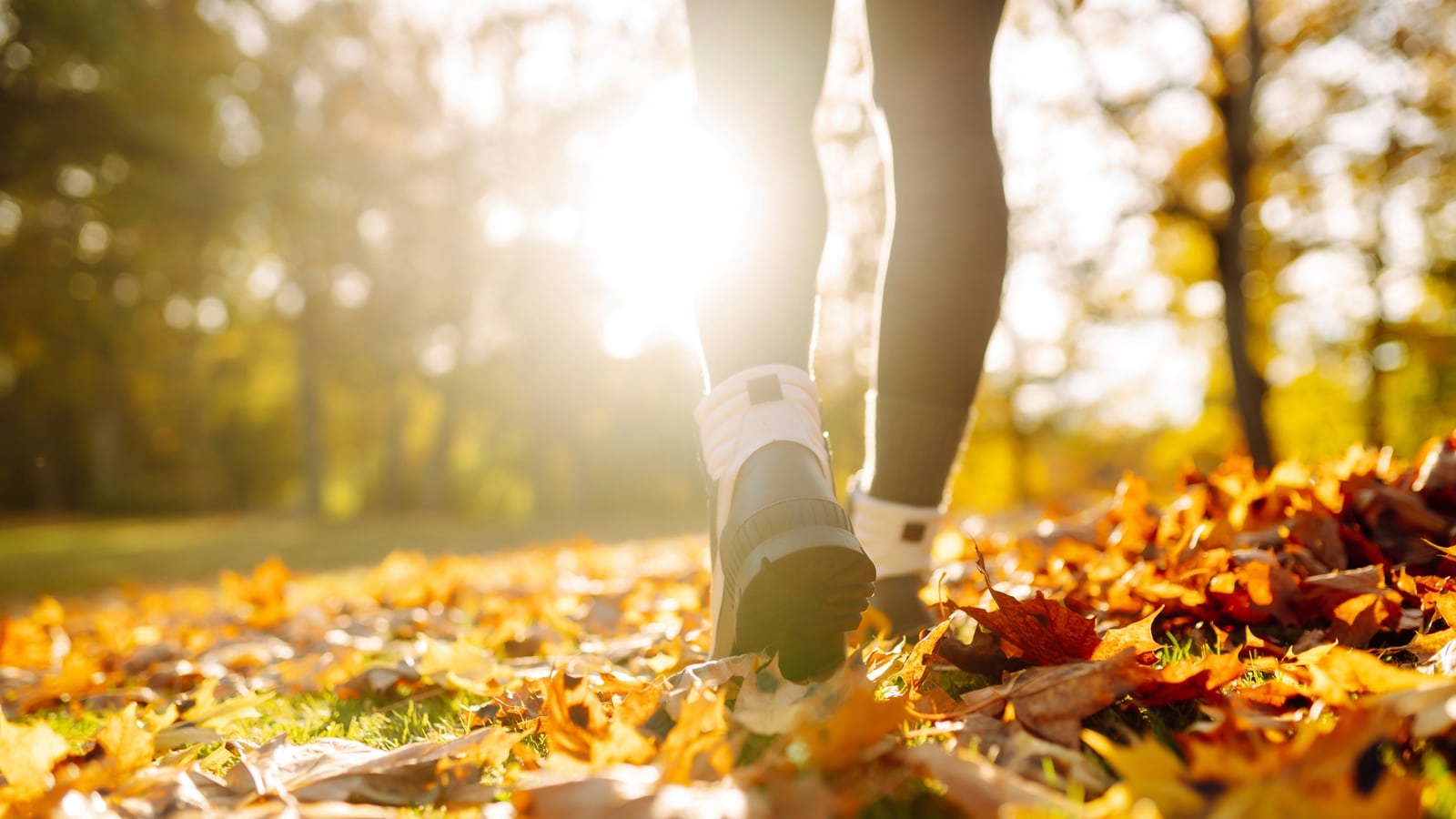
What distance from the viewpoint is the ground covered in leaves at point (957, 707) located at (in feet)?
2.40

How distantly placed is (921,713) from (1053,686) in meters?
0.15

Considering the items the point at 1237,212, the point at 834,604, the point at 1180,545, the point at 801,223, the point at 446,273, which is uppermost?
the point at 446,273

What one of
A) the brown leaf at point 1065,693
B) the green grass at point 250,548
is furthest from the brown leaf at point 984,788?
the green grass at point 250,548

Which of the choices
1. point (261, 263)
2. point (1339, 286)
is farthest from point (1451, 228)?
point (261, 263)

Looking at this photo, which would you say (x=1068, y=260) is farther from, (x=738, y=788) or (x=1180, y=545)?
(x=738, y=788)

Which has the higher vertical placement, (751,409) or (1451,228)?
(1451,228)

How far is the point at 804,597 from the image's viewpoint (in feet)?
3.81

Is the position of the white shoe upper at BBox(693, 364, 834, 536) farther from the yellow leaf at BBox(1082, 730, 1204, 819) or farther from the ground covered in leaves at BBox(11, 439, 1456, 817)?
the yellow leaf at BBox(1082, 730, 1204, 819)

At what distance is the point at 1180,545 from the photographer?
166 cm

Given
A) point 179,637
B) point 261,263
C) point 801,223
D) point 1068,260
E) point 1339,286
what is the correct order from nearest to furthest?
1. point 801,223
2. point 179,637
3. point 1068,260
4. point 1339,286
5. point 261,263

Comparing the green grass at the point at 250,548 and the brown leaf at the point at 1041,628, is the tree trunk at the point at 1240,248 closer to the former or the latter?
the green grass at the point at 250,548

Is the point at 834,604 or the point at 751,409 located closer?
the point at 834,604

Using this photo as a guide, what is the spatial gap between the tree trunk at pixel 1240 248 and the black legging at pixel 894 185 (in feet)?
33.0

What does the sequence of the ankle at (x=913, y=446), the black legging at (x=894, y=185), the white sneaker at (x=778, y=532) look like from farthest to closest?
the ankle at (x=913, y=446) < the black legging at (x=894, y=185) < the white sneaker at (x=778, y=532)
